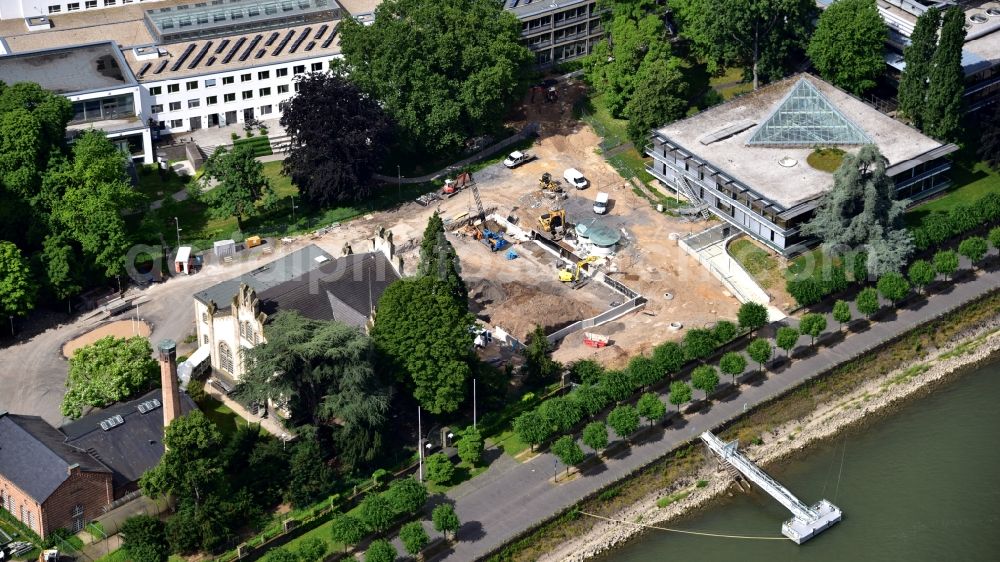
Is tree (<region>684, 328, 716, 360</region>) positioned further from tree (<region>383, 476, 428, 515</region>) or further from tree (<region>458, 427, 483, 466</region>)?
tree (<region>383, 476, 428, 515</region>)

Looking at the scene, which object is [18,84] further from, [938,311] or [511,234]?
[938,311]

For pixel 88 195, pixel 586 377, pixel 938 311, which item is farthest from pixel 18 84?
pixel 938 311

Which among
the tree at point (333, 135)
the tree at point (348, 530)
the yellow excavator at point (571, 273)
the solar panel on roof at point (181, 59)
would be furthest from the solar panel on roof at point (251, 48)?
the tree at point (348, 530)

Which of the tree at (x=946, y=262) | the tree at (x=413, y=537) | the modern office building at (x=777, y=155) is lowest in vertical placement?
the tree at (x=413, y=537)

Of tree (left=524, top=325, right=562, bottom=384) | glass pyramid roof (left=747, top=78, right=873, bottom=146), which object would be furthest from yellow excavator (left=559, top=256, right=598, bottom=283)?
glass pyramid roof (left=747, top=78, right=873, bottom=146)

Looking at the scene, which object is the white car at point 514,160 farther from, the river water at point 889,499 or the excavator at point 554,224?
the river water at point 889,499
